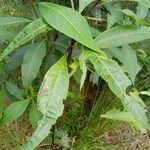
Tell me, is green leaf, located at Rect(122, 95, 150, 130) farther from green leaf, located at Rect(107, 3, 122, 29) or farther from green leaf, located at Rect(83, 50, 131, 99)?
green leaf, located at Rect(107, 3, 122, 29)

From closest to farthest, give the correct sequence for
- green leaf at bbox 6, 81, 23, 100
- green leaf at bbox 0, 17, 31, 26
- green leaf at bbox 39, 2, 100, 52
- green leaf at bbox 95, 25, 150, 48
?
green leaf at bbox 39, 2, 100, 52, green leaf at bbox 95, 25, 150, 48, green leaf at bbox 0, 17, 31, 26, green leaf at bbox 6, 81, 23, 100

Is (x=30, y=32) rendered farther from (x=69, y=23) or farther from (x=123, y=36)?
(x=123, y=36)

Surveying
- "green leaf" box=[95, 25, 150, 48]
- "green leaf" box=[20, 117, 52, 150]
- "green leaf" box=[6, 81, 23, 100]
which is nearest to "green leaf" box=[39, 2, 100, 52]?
"green leaf" box=[95, 25, 150, 48]

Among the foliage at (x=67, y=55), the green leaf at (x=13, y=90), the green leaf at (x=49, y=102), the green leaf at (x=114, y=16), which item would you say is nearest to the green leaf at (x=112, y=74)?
the foliage at (x=67, y=55)

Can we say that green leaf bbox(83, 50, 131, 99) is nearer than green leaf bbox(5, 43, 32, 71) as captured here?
Yes

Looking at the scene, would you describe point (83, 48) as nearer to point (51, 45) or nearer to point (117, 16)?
point (117, 16)

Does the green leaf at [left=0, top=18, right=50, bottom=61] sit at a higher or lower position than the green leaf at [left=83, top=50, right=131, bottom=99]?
higher

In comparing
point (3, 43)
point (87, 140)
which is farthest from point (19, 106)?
point (87, 140)
